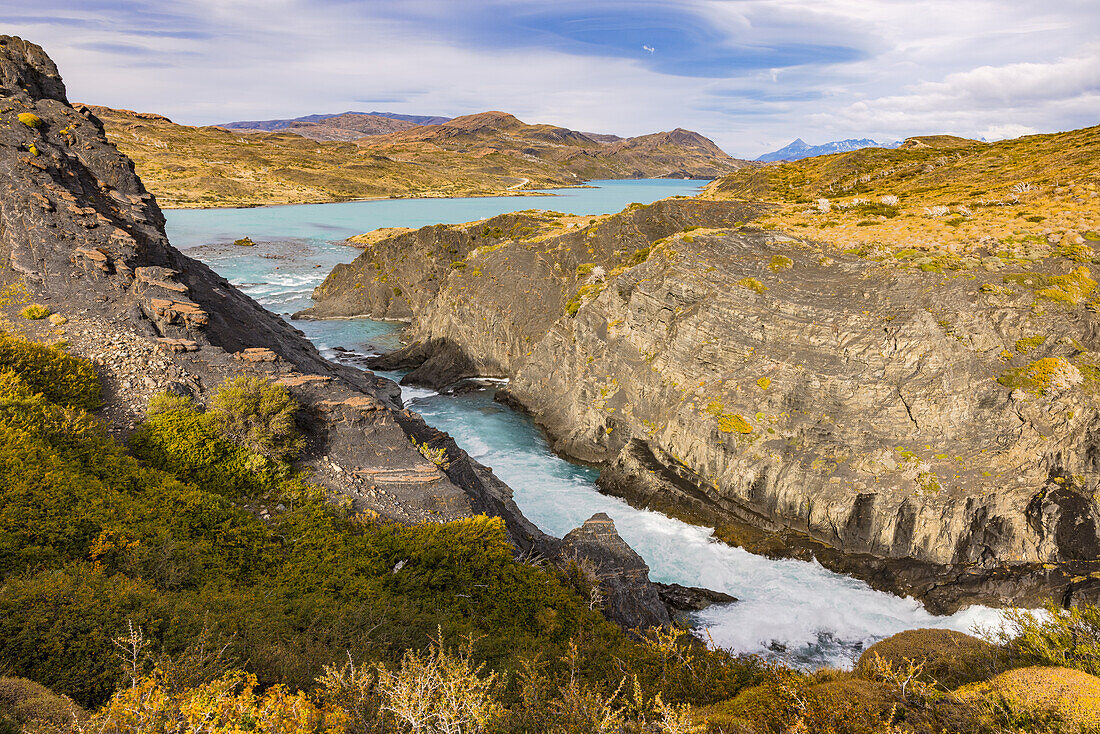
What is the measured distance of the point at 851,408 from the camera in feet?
90.6

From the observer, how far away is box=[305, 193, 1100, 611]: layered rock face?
23516 mm

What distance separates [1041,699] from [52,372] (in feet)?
84.5

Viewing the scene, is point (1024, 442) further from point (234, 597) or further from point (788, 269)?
point (234, 597)

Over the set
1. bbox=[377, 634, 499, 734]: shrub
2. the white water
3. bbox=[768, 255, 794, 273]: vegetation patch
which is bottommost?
the white water

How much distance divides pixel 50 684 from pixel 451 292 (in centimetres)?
4605

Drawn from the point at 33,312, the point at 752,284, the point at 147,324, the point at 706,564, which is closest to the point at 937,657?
the point at 706,564

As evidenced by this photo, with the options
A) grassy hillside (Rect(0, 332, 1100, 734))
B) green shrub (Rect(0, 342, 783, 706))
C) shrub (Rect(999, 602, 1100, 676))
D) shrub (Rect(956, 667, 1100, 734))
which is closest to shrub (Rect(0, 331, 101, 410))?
grassy hillside (Rect(0, 332, 1100, 734))

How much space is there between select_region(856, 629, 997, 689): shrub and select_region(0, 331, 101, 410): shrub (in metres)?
22.5

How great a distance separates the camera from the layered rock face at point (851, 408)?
23516mm

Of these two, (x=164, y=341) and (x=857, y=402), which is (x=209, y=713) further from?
(x=857, y=402)

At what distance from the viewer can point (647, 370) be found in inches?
1364

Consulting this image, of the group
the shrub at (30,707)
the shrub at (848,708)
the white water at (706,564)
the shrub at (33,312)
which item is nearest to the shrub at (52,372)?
the shrub at (33,312)

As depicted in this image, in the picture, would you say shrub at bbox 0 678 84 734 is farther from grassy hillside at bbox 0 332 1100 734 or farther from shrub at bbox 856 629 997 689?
shrub at bbox 856 629 997 689

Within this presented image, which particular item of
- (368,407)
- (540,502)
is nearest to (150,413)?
(368,407)
